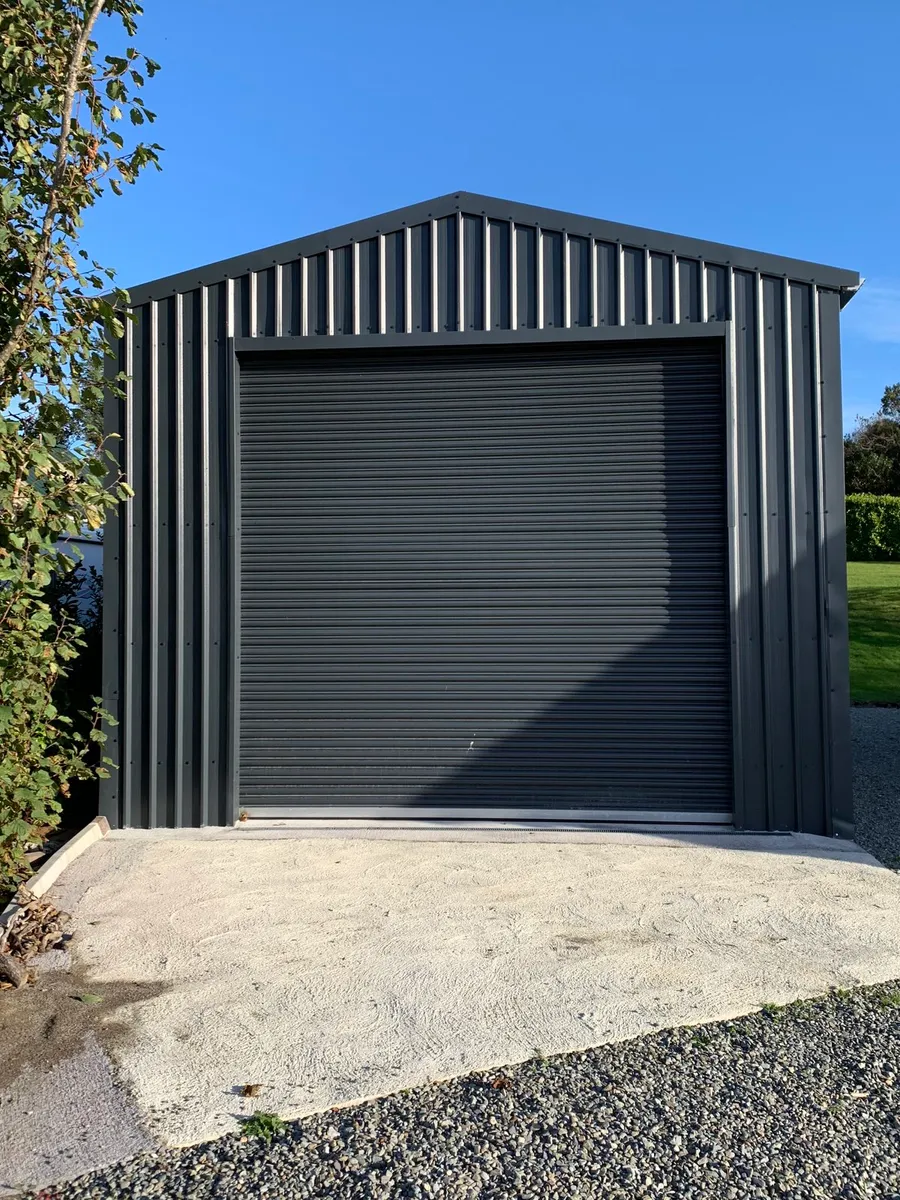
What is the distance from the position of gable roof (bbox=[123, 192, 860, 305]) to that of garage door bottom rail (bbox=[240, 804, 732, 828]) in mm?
3572

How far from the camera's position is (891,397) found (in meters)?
41.7

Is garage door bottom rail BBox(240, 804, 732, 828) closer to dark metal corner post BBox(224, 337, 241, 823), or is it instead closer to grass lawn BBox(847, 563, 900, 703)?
dark metal corner post BBox(224, 337, 241, 823)

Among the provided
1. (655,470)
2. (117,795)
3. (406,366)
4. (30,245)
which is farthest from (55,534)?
(655,470)

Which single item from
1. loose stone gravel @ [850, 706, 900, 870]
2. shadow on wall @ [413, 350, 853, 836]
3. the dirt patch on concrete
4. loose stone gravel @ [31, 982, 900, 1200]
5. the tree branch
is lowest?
loose stone gravel @ [31, 982, 900, 1200]

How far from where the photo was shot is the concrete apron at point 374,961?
2883 millimetres

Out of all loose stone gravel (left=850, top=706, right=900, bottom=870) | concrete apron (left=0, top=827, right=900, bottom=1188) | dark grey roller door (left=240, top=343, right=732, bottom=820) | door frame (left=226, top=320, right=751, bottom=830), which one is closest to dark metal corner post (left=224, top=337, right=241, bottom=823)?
door frame (left=226, top=320, right=751, bottom=830)

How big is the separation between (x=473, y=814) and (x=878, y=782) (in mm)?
3863

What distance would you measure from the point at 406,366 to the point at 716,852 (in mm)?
3782

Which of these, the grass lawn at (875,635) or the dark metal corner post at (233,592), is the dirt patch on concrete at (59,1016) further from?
the grass lawn at (875,635)

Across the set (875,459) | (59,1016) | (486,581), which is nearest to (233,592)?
(486,581)

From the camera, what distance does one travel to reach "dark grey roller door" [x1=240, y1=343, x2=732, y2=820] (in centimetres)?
605

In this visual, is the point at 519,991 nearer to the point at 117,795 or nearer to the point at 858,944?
the point at 858,944

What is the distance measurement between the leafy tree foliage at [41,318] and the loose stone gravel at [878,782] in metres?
4.81

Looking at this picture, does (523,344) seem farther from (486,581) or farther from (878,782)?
(878,782)
